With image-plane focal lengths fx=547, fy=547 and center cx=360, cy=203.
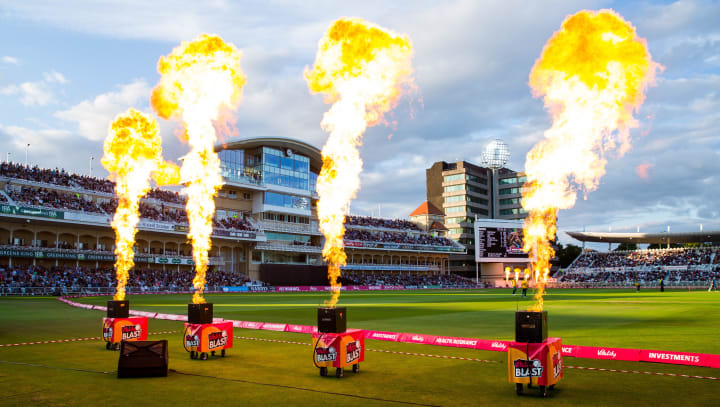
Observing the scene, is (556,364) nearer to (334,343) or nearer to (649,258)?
(334,343)

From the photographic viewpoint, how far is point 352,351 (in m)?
11.5

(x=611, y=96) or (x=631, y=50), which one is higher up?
(x=631, y=50)

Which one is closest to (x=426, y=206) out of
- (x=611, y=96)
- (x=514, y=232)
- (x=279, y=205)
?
(x=514, y=232)

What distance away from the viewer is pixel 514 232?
3620 inches

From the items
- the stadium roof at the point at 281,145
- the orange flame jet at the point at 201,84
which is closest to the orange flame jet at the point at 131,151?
the orange flame jet at the point at 201,84

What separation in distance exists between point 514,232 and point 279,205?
129ft

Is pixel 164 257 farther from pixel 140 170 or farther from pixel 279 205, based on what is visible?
pixel 140 170

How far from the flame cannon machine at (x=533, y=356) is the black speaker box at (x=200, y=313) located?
7292mm

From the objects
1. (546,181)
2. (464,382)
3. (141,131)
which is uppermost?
(141,131)

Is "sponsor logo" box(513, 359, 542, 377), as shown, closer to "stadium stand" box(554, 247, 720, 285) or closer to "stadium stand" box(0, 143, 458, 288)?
"stadium stand" box(0, 143, 458, 288)

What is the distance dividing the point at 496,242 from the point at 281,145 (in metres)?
38.6

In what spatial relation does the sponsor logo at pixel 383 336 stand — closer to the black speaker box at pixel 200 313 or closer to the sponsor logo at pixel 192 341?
the black speaker box at pixel 200 313

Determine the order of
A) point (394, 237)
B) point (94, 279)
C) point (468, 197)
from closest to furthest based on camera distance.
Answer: point (94, 279) → point (394, 237) → point (468, 197)

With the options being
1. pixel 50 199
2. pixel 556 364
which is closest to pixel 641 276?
pixel 50 199
